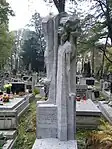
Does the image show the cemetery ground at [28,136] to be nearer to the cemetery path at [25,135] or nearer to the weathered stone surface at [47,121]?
the cemetery path at [25,135]

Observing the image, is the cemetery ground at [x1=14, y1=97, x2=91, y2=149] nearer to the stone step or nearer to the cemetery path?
the cemetery path

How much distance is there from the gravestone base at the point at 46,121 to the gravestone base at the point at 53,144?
20 cm

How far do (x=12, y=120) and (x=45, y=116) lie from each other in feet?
7.23

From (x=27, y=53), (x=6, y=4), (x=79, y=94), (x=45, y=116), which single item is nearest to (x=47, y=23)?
(x=45, y=116)

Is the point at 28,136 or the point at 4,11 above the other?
the point at 4,11

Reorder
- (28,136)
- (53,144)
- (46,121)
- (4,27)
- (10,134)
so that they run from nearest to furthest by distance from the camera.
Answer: (53,144), (46,121), (10,134), (28,136), (4,27)

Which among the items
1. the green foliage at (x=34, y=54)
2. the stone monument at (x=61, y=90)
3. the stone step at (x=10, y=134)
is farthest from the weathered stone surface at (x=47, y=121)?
the green foliage at (x=34, y=54)

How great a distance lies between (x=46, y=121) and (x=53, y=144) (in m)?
0.83

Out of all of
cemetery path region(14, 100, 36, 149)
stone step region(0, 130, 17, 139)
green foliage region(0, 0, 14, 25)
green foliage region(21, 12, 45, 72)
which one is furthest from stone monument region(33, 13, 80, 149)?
green foliage region(21, 12, 45, 72)

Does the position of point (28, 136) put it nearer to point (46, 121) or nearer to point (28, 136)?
point (28, 136)

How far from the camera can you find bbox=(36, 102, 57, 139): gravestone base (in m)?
7.84

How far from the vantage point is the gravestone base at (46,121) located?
7844mm

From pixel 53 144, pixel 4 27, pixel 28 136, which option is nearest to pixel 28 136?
pixel 28 136

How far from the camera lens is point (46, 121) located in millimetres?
7902
